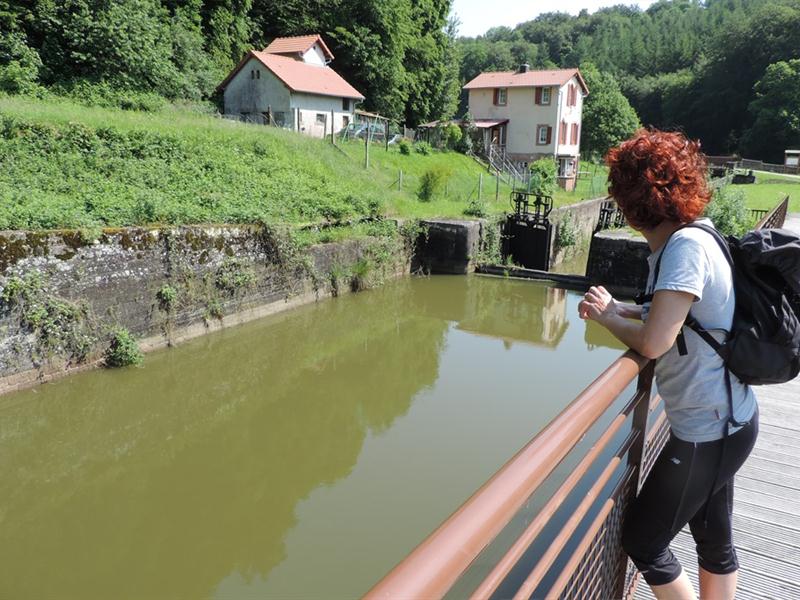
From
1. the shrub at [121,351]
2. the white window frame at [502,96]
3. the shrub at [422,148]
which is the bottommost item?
the shrub at [121,351]

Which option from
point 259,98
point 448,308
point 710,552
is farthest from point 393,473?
point 259,98

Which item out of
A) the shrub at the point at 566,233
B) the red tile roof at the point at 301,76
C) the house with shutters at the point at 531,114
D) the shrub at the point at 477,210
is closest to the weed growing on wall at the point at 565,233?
the shrub at the point at 566,233

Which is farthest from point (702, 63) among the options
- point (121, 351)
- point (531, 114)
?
point (121, 351)

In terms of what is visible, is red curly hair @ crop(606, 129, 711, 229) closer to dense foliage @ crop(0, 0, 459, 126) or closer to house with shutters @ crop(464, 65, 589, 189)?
dense foliage @ crop(0, 0, 459, 126)

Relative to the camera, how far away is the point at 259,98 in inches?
916

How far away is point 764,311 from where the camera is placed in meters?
1.55

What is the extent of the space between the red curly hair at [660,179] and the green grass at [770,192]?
50.8ft

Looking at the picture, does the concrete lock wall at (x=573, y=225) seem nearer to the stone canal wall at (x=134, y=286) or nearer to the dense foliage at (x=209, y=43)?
the stone canal wall at (x=134, y=286)

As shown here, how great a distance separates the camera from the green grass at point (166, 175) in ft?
28.4

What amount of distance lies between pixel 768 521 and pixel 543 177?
2311 cm

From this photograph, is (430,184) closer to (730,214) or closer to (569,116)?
(730,214)

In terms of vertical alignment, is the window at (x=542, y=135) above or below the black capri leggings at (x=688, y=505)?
above

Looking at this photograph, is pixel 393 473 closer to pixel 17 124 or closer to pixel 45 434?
pixel 45 434

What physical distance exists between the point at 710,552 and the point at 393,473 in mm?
4109
